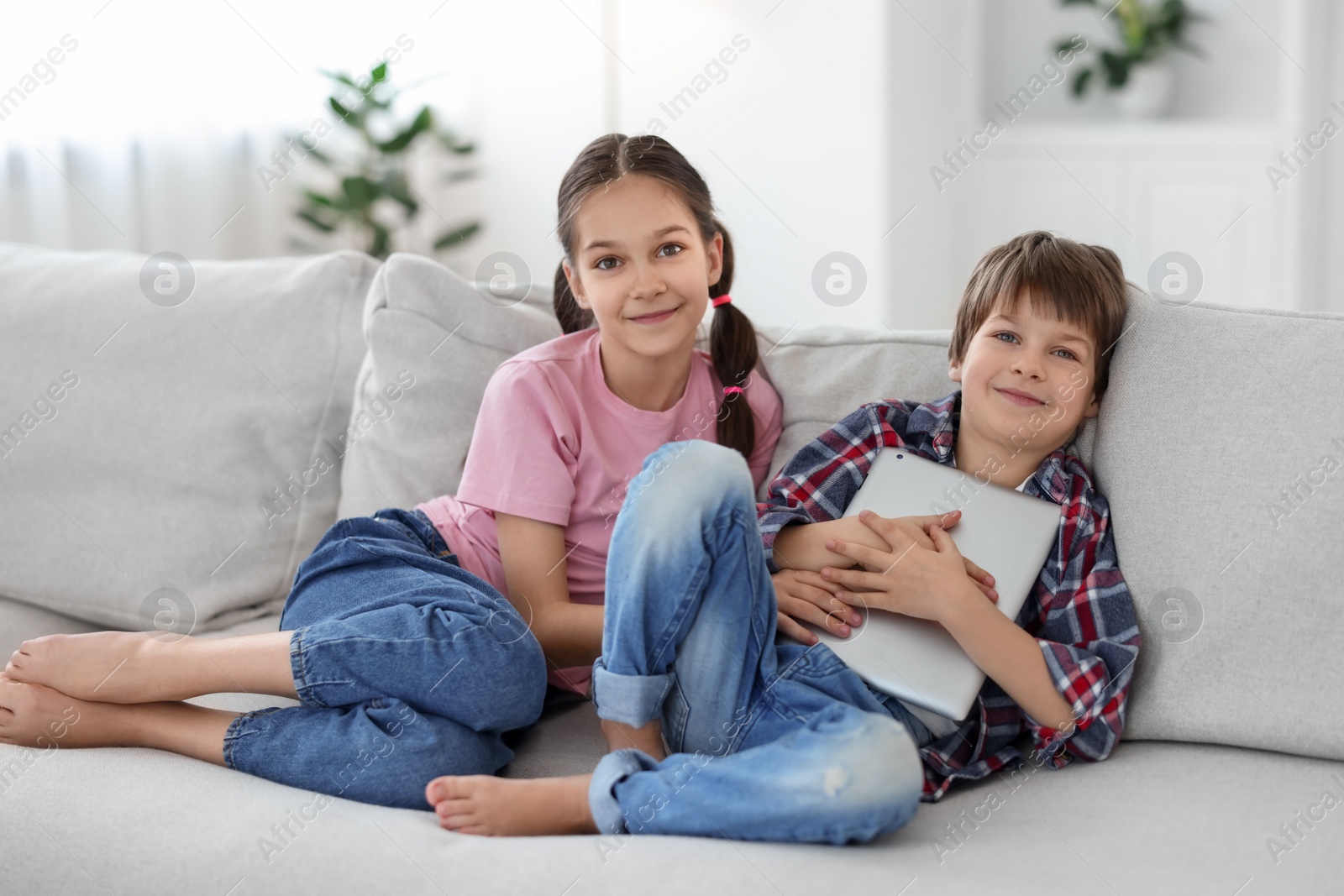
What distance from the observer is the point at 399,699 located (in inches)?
45.7

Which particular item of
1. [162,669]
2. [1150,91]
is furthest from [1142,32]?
[162,669]

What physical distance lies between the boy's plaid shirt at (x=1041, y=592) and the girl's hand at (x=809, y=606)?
0.06m

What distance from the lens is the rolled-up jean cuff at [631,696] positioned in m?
1.11

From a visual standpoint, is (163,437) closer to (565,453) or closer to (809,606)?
(565,453)

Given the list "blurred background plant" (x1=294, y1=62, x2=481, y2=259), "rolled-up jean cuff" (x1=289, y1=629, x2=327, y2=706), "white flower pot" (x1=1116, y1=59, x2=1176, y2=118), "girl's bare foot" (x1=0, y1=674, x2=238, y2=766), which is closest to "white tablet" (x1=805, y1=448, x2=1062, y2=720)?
"rolled-up jean cuff" (x1=289, y1=629, x2=327, y2=706)

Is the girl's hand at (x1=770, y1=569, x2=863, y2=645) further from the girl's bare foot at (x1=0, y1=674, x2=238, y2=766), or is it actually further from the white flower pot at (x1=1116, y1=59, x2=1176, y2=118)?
the white flower pot at (x1=1116, y1=59, x2=1176, y2=118)

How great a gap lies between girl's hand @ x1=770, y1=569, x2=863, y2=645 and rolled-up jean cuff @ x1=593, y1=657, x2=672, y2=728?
0.17 meters

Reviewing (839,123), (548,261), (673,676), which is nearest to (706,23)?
(839,123)

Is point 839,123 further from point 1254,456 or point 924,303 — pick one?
point 1254,456

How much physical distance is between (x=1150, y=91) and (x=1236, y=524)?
2.80 m

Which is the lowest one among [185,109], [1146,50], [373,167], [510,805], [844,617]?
[510,805]

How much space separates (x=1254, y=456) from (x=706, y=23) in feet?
8.67

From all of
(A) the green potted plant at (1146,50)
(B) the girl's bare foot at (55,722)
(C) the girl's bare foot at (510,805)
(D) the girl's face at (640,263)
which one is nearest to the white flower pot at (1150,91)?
(A) the green potted plant at (1146,50)

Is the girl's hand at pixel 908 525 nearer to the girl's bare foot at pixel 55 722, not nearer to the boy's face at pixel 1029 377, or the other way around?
the boy's face at pixel 1029 377
